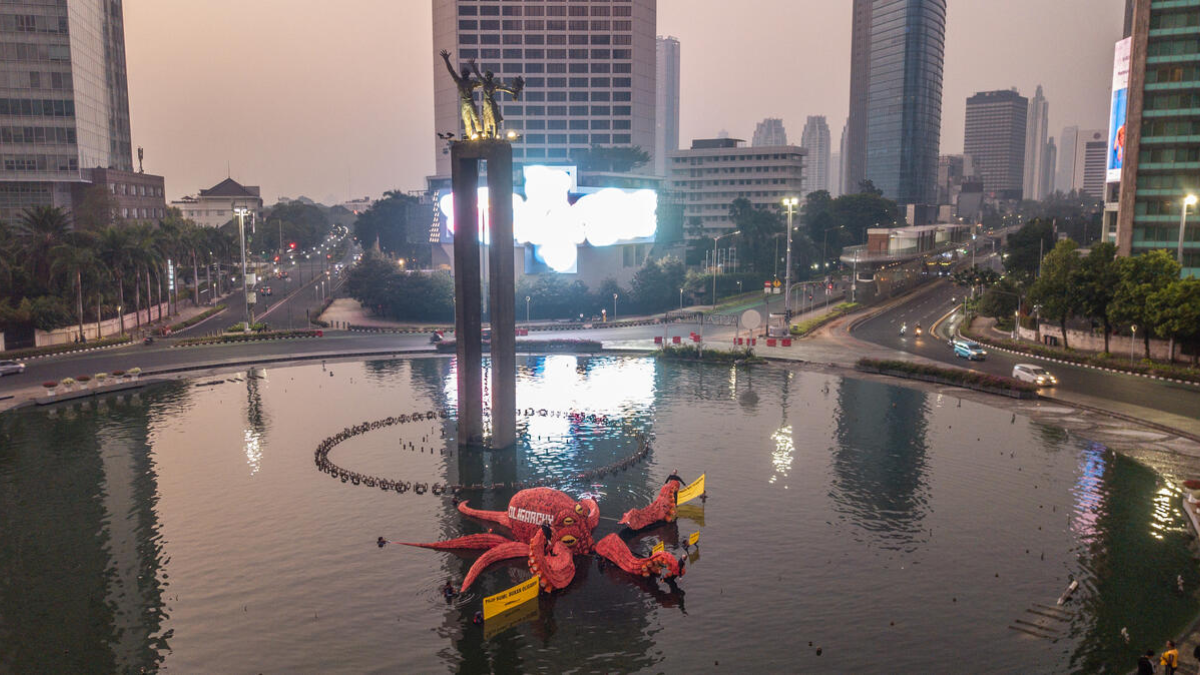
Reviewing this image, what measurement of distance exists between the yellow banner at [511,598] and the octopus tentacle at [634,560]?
4.06 m

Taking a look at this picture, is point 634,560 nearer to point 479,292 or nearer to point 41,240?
point 479,292

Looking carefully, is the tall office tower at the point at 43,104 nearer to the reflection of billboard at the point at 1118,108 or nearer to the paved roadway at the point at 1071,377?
the paved roadway at the point at 1071,377

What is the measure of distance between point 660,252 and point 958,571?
148 m

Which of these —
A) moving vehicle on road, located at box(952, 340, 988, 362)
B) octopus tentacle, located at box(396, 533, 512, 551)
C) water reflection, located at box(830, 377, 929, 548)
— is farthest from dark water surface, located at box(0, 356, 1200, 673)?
moving vehicle on road, located at box(952, 340, 988, 362)

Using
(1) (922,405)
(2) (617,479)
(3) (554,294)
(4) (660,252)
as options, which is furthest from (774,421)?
(4) (660,252)

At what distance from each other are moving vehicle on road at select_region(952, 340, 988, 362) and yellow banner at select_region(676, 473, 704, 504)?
1966 inches

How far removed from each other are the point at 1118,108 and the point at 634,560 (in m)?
106

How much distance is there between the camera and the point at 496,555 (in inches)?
1364

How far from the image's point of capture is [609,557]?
1367 inches

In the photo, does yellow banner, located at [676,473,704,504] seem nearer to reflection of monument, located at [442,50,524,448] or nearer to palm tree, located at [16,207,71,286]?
reflection of monument, located at [442,50,524,448]

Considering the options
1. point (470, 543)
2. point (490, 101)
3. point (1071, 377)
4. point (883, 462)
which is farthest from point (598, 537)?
point (1071, 377)

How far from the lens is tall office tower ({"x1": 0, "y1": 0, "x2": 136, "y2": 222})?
414 feet

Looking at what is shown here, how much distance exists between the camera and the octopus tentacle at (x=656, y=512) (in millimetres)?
38406

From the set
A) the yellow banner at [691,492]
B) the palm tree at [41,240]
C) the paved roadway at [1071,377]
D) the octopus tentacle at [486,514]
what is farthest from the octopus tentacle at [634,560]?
the palm tree at [41,240]
